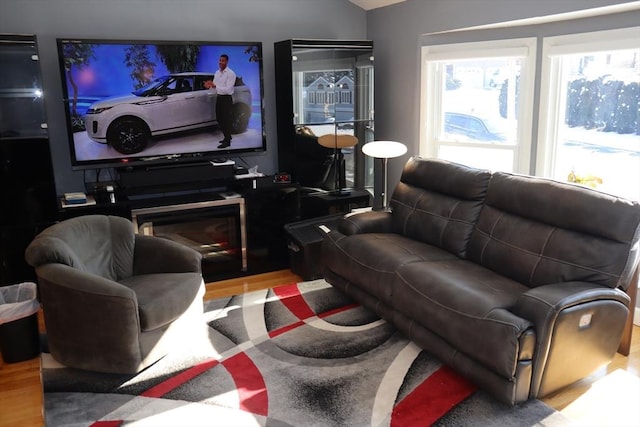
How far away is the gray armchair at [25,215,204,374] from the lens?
291 centimetres

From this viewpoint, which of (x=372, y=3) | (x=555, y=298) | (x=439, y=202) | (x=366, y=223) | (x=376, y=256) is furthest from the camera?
(x=372, y=3)

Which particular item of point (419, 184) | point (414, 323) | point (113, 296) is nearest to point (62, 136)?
point (113, 296)

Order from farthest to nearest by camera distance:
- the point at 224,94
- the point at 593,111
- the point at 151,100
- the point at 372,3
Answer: the point at 372,3 < the point at 224,94 < the point at 151,100 < the point at 593,111

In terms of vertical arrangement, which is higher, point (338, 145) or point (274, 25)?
point (274, 25)

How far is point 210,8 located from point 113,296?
2780 millimetres

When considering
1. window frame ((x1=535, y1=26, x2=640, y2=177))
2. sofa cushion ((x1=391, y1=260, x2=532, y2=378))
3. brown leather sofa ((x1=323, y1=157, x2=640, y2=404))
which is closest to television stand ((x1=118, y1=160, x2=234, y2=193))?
brown leather sofa ((x1=323, y1=157, x2=640, y2=404))

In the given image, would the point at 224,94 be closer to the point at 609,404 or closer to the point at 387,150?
the point at 387,150

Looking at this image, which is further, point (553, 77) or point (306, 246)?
point (306, 246)

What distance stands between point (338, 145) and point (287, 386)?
96.7 inches

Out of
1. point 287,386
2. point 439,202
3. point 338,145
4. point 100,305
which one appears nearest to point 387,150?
point 338,145

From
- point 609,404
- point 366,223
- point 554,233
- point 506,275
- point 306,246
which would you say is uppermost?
point 554,233

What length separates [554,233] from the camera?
9.89ft

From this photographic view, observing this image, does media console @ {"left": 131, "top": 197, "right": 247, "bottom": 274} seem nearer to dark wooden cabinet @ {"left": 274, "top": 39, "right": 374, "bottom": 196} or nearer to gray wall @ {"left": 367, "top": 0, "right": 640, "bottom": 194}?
dark wooden cabinet @ {"left": 274, "top": 39, "right": 374, "bottom": 196}

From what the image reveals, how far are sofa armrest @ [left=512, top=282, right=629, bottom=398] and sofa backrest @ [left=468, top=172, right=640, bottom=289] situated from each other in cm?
14
